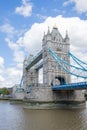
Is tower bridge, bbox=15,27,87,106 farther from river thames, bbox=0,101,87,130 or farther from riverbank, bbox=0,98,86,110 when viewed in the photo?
river thames, bbox=0,101,87,130

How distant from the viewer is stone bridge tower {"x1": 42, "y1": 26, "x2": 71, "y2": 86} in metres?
45.5

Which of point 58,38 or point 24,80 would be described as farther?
point 24,80

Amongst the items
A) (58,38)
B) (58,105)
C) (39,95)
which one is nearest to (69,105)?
(58,105)

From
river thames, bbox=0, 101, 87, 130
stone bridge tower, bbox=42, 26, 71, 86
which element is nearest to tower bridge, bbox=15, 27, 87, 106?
stone bridge tower, bbox=42, 26, 71, 86

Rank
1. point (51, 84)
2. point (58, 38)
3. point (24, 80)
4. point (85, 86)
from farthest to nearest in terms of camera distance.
→ point (24, 80), point (58, 38), point (51, 84), point (85, 86)

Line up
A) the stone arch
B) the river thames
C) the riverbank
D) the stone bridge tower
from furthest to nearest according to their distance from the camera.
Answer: the stone arch < the stone bridge tower < the riverbank < the river thames

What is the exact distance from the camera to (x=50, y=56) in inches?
1794

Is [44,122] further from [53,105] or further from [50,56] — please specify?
[50,56]

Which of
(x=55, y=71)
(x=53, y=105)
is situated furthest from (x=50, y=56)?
(x=53, y=105)

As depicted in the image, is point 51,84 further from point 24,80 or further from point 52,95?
point 24,80

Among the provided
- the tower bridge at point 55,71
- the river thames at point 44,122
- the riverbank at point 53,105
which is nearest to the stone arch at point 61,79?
the tower bridge at point 55,71

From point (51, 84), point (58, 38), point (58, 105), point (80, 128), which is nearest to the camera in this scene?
point (80, 128)

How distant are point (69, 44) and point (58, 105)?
55.0 feet

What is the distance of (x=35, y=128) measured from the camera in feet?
55.6
